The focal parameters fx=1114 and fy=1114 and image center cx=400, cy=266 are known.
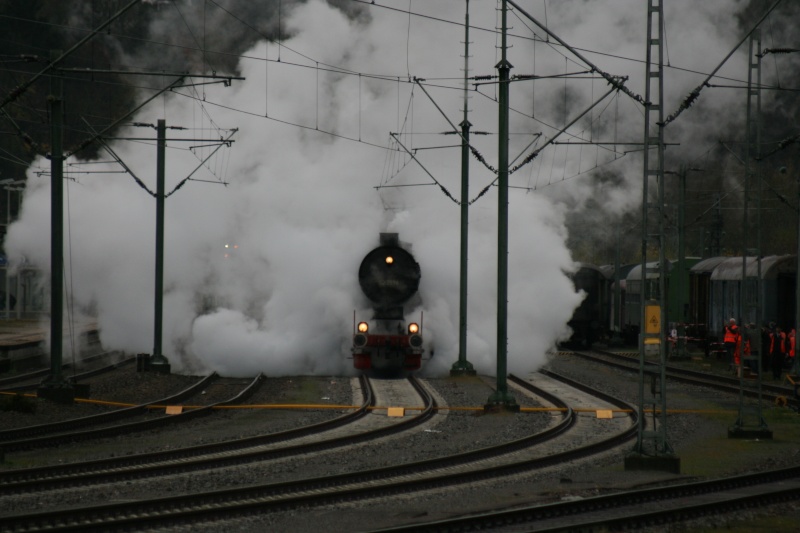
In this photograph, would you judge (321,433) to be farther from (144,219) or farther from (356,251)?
(144,219)

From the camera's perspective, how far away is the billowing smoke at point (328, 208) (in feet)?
100

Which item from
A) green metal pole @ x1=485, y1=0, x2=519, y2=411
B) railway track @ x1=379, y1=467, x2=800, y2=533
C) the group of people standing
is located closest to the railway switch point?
railway track @ x1=379, y1=467, x2=800, y2=533

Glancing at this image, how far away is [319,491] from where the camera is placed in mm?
12422

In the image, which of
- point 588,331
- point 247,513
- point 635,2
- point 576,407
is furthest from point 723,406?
point 635,2

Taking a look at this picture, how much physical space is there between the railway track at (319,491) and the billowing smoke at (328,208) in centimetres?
872

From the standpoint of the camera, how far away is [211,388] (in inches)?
1024

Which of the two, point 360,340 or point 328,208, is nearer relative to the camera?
point 360,340

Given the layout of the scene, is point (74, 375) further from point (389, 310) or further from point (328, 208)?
point (328, 208)

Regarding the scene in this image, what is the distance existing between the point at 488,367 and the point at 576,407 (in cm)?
891

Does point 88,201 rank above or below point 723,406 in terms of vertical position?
above

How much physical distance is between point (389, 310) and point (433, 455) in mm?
12160

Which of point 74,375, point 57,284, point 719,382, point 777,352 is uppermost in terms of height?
point 57,284

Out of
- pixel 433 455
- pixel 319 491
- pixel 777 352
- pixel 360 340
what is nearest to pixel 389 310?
pixel 360 340

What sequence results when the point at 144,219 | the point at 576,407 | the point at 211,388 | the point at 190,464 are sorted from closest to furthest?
the point at 190,464
the point at 576,407
the point at 211,388
the point at 144,219
